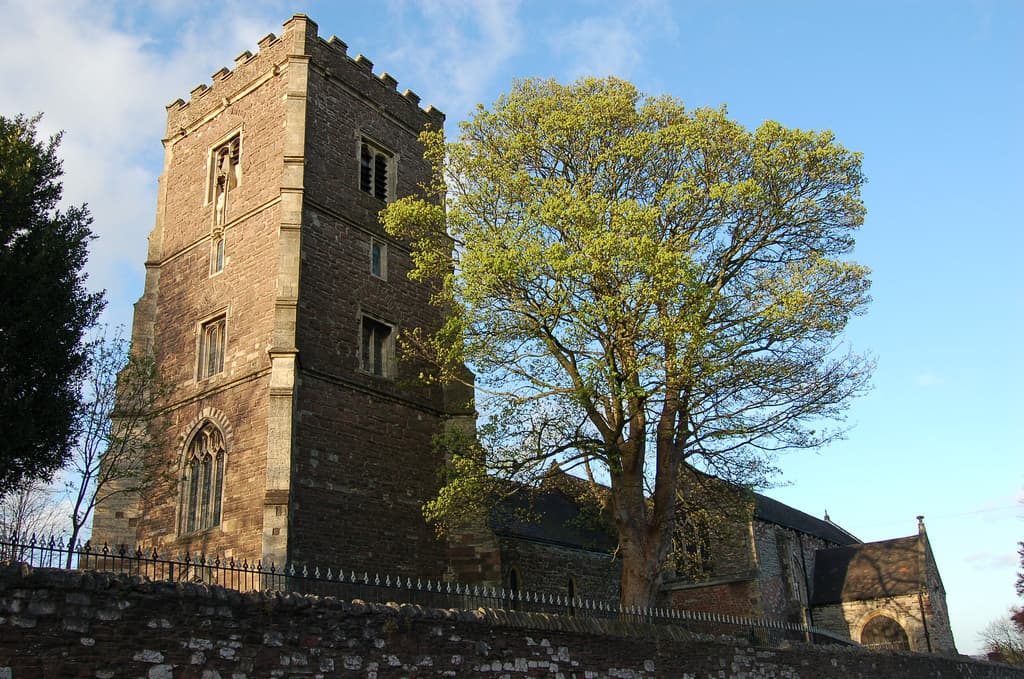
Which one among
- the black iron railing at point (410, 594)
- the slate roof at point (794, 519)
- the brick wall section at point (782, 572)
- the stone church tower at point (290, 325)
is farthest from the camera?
the slate roof at point (794, 519)

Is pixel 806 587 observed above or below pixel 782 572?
below

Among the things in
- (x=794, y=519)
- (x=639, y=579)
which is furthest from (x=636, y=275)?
(x=794, y=519)

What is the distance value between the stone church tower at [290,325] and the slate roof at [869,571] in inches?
895

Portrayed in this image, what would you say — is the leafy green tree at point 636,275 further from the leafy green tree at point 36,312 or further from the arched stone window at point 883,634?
the arched stone window at point 883,634

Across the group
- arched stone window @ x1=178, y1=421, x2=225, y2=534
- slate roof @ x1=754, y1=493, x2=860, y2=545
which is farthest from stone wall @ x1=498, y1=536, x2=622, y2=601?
slate roof @ x1=754, y1=493, x2=860, y2=545

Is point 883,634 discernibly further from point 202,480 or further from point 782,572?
point 202,480

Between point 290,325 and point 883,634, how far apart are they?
28.7 metres

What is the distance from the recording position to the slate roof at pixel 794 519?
37.8 m

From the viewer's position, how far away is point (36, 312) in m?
16.4

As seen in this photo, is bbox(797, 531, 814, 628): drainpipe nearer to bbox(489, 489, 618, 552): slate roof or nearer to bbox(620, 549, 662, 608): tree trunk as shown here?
bbox(489, 489, 618, 552): slate roof

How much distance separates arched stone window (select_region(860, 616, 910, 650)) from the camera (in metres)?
35.1

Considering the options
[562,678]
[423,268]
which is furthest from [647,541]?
[423,268]

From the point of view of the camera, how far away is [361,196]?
22.7m

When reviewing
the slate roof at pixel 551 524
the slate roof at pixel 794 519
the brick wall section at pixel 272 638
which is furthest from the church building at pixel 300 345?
the slate roof at pixel 794 519
